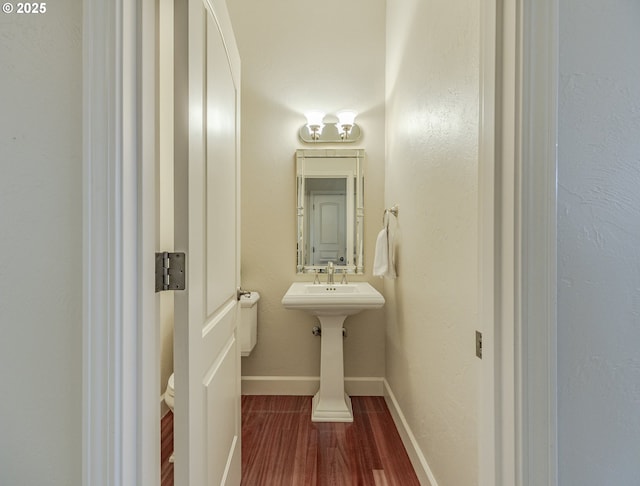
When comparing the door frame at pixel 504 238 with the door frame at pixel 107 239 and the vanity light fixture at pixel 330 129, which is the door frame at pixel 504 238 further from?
the vanity light fixture at pixel 330 129

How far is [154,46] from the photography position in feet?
2.13

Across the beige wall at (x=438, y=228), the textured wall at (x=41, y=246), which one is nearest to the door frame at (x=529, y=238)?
the beige wall at (x=438, y=228)

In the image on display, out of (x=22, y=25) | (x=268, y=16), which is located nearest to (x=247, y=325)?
(x=22, y=25)

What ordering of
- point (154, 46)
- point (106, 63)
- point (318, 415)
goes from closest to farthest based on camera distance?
point (106, 63) → point (154, 46) → point (318, 415)

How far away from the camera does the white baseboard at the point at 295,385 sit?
2342 millimetres

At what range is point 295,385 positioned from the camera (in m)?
2.35

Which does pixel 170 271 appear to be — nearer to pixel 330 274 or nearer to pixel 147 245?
pixel 147 245

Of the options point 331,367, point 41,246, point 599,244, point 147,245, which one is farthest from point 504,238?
point 331,367

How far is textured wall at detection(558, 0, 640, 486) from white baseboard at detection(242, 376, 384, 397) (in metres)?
1.88

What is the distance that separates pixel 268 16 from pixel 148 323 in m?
2.53

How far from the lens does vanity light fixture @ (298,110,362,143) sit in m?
2.32

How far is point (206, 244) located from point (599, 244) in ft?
2.98

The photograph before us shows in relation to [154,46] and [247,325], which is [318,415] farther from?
[154,46]

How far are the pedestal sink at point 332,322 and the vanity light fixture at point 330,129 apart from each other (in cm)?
112
